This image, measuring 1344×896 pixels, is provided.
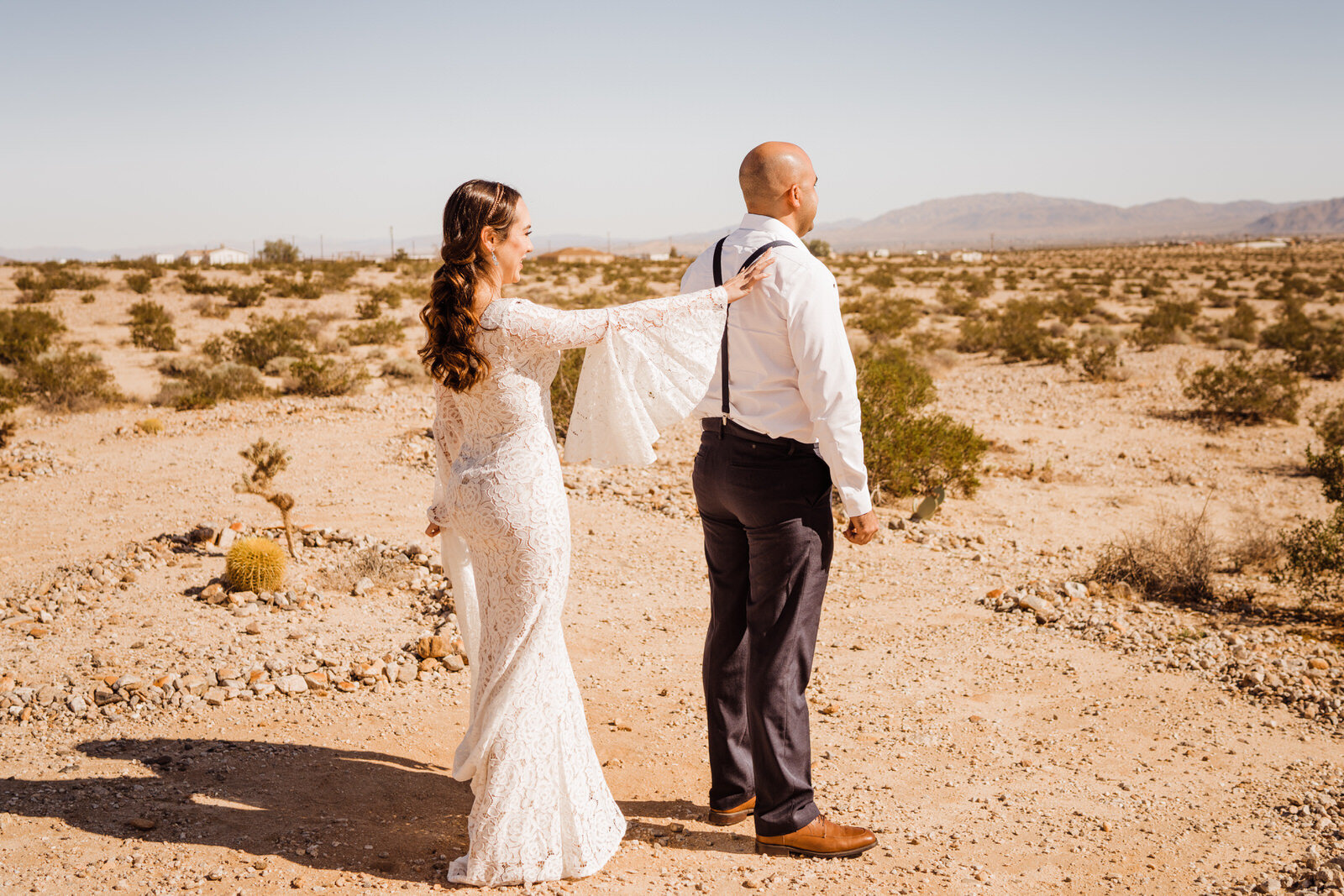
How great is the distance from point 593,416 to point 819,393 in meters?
0.76

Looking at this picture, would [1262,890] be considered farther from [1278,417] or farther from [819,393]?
[1278,417]

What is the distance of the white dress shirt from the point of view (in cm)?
262

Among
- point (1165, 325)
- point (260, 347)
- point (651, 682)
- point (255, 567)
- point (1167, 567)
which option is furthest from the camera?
point (1165, 325)

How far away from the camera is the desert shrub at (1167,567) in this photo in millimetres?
6031

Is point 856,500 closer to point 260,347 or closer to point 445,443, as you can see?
point 445,443

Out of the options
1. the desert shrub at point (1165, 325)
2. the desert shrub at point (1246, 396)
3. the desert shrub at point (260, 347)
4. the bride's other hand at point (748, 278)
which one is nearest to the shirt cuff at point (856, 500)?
the bride's other hand at point (748, 278)

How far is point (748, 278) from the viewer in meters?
2.69

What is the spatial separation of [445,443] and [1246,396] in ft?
39.5

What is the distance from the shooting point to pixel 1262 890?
116 inches

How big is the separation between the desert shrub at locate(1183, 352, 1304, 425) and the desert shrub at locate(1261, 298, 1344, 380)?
3.11 metres

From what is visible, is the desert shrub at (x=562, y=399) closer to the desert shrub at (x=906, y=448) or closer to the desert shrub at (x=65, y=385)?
the desert shrub at (x=906, y=448)

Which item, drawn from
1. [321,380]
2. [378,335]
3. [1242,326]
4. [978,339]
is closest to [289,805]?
[321,380]

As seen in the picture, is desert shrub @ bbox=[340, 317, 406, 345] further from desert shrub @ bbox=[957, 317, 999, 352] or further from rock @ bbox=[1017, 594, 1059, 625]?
rock @ bbox=[1017, 594, 1059, 625]

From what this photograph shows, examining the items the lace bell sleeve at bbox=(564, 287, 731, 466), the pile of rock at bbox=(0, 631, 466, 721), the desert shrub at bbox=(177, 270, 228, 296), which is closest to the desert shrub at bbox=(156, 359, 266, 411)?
the pile of rock at bbox=(0, 631, 466, 721)
